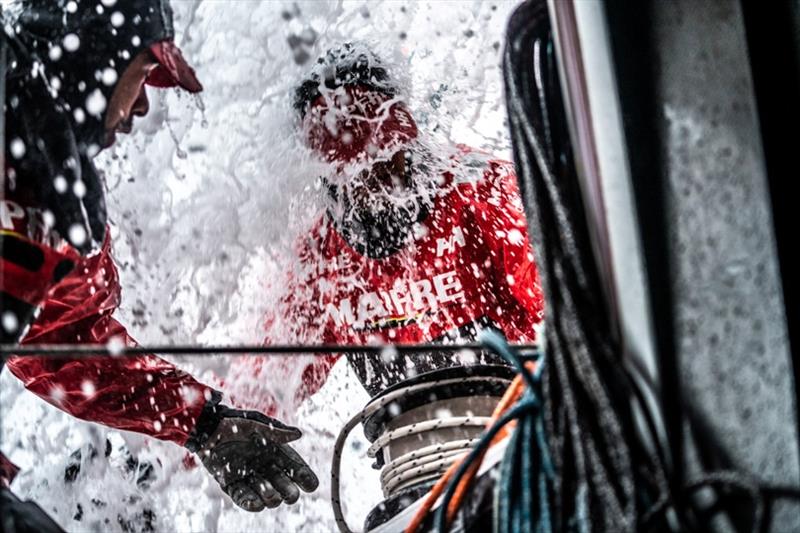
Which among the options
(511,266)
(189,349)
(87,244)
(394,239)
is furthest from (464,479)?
(394,239)

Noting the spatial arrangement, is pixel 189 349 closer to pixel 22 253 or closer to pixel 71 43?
pixel 22 253

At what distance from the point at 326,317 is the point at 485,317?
893 mm

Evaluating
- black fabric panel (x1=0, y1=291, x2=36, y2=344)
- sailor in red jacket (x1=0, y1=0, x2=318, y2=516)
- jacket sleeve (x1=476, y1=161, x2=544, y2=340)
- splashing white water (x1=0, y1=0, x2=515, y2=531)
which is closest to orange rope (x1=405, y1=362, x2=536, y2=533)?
sailor in red jacket (x1=0, y1=0, x2=318, y2=516)

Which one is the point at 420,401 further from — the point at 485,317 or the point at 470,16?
the point at 470,16

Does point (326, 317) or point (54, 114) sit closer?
point (54, 114)

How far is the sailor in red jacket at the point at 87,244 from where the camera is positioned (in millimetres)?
2107

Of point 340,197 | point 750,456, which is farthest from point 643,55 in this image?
point 340,197

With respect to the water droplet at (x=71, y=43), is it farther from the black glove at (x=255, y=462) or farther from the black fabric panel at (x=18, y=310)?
the black glove at (x=255, y=462)

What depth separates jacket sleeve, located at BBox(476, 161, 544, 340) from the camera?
3.88m

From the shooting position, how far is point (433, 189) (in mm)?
4043

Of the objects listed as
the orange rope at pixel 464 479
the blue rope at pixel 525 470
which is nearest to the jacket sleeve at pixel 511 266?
the orange rope at pixel 464 479

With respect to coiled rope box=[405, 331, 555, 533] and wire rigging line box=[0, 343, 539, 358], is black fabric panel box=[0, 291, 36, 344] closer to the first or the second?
wire rigging line box=[0, 343, 539, 358]

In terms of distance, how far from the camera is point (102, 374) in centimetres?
307

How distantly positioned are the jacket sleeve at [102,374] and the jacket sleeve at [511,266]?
5.40 ft
